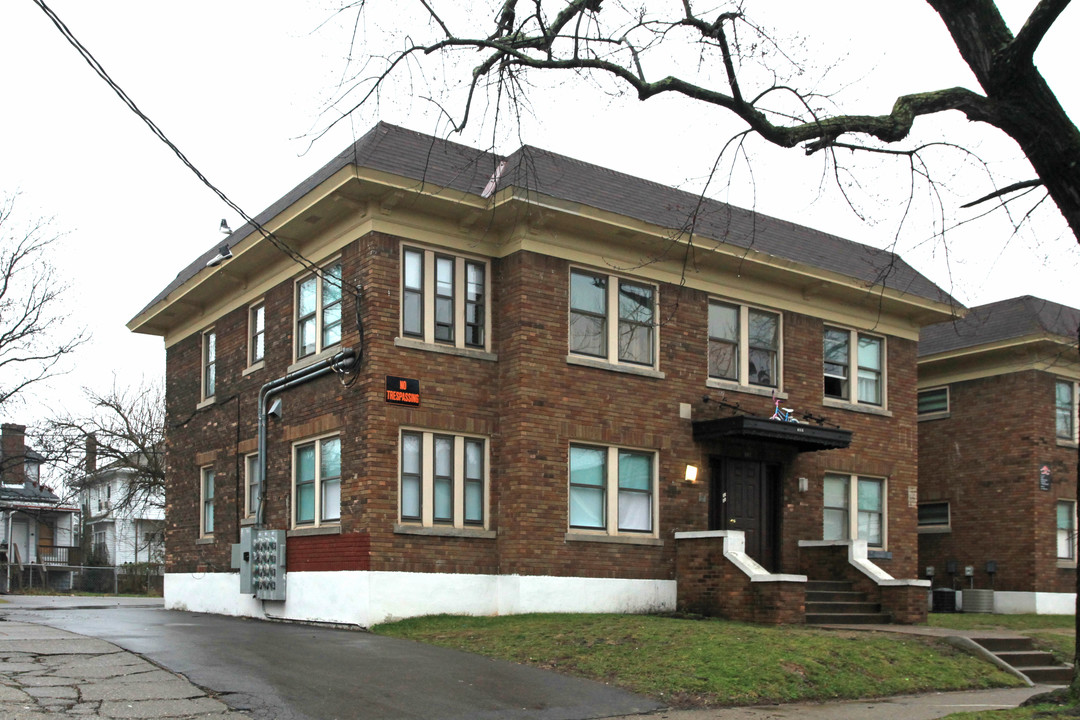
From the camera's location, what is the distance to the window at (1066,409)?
26477 mm

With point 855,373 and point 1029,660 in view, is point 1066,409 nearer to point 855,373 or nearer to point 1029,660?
point 855,373

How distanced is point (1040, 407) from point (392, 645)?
1803 cm

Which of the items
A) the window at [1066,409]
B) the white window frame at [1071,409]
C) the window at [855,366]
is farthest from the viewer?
the window at [1066,409]

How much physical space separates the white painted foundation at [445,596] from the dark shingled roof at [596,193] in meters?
5.95

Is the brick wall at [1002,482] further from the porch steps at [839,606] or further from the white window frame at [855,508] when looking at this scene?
the porch steps at [839,606]

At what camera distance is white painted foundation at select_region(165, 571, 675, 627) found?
16484 mm

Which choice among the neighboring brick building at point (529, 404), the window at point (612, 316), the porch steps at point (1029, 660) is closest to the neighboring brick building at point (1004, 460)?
the neighboring brick building at point (529, 404)

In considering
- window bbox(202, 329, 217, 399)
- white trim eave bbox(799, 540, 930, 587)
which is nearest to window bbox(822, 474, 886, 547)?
white trim eave bbox(799, 540, 930, 587)

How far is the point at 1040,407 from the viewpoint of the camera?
1016 inches

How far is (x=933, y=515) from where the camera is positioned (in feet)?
90.3

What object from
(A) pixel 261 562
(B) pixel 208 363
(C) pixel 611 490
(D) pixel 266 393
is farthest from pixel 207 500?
(C) pixel 611 490

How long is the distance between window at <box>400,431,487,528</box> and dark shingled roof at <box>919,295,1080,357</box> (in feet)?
43.8

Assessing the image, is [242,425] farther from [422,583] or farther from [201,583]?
[422,583]

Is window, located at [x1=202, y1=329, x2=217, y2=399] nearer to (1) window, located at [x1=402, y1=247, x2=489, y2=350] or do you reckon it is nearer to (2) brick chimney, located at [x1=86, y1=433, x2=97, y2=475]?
(1) window, located at [x1=402, y1=247, x2=489, y2=350]
